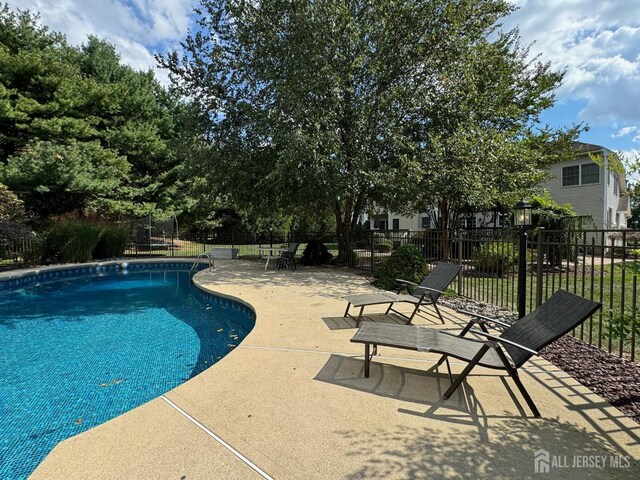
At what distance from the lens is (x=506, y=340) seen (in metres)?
2.88

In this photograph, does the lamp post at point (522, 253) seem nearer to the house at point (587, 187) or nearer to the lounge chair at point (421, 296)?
the lounge chair at point (421, 296)

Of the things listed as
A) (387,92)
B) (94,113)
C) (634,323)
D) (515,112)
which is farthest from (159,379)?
(94,113)

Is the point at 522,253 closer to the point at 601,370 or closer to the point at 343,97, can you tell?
the point at 601,370

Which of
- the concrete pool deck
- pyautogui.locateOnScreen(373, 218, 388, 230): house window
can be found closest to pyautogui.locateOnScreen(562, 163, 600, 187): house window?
pyautogui.locateOnScreen(373, 218, 388, 230): house window

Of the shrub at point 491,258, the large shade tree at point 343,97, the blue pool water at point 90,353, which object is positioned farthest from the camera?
the large shade tree at point 343,97

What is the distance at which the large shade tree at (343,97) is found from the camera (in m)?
10.4

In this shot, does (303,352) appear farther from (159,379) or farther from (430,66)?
(430,66)

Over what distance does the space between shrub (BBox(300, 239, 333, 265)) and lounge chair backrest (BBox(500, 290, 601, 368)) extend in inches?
416

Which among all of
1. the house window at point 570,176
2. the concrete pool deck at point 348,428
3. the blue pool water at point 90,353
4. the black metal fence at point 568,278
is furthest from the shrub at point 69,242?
the house window at point 570,176

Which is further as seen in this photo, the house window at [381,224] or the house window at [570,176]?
the house window at [381,224]

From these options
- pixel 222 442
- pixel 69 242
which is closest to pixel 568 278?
pixel 222 442

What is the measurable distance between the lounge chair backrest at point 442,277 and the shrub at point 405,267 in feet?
6.27

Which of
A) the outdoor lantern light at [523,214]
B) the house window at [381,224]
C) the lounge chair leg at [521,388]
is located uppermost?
the house window at [381,224]

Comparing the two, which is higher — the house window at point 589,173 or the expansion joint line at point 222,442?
the house window at point 589,173
